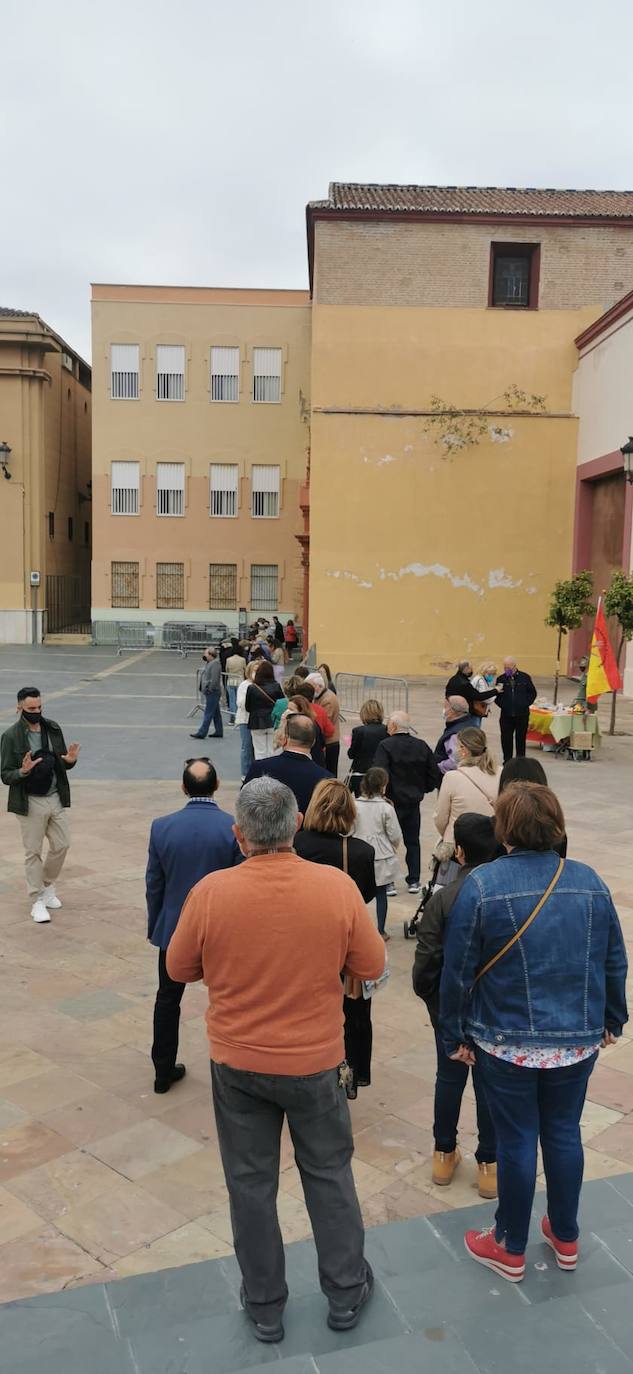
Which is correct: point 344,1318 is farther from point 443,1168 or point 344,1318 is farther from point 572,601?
point 572,601

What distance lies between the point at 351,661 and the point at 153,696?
653cm

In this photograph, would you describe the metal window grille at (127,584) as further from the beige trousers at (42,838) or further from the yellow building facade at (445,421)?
the beige trousers at (42,838)

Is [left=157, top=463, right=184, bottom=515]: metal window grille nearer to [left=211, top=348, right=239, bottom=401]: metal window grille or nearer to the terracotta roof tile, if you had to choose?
[left=211, top=348, right=239, bottom=401]: metal window grille

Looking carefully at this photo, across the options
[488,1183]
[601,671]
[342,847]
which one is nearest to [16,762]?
[342,847]

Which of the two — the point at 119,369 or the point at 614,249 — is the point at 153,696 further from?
the point at 119,369

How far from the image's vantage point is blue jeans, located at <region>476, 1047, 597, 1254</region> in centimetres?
317

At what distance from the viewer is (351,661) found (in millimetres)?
26781

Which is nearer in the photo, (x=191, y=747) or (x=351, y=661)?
(x=191, y=747)

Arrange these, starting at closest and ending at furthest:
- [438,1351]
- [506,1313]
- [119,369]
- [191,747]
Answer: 1. [438,1351]
2. [506,1313]
3. [191,747]
4. [119,369]

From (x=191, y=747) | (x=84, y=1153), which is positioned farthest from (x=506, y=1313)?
(x=191, y=747)

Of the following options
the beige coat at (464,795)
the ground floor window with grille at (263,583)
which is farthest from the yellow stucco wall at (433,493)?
the beige coat at (464,795)

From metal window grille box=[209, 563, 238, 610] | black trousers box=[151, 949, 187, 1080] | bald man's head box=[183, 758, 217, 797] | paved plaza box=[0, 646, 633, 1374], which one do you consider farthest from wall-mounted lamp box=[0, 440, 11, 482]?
black trousers box=[151, 949, 187, 1080]

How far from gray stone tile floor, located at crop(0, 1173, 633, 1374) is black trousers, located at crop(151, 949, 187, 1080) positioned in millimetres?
1503

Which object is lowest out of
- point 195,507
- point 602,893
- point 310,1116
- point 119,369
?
point 310,1116
